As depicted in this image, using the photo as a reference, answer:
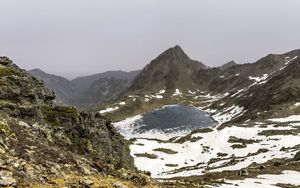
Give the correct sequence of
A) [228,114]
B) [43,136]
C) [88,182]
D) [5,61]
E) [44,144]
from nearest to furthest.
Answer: [88,182] < [44,144] < [43,136] < [5,61] < [228,114]

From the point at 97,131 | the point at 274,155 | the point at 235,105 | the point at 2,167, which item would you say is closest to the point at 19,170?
the point at 2,167

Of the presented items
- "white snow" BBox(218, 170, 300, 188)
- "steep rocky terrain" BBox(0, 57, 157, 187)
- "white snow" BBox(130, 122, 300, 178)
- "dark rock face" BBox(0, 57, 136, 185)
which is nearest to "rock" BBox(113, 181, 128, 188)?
"steep rocky terrain" BBox(0, 57, 157, 187)

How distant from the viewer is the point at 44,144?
1983cm

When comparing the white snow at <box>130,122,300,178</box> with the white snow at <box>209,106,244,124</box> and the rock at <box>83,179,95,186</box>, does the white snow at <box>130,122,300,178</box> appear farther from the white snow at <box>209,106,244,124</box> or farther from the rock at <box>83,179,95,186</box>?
the white snow at <box>209,106,244,124</box>

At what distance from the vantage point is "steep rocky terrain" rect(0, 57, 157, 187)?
53.4 ft

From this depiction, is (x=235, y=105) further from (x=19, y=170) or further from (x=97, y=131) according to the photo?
(x=19, y=170)

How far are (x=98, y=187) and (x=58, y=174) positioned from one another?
184 centimetres

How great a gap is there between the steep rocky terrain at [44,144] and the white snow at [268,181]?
457 inches

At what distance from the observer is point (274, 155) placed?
64250mm

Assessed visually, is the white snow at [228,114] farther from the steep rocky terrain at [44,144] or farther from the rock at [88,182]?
the rock at [88,182]

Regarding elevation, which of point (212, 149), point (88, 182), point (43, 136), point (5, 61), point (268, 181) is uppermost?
point (5, 61)


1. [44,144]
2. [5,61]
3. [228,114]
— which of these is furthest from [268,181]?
[228,114]

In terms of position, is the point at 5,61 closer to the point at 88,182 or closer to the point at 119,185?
the point at 119,185

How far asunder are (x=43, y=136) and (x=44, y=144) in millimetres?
1890
